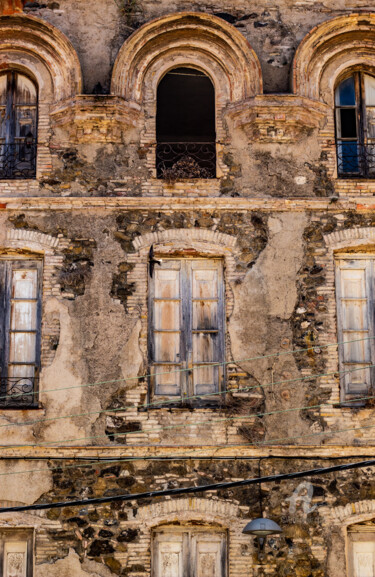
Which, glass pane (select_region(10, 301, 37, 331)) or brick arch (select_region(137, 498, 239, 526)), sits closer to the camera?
brick arch (select_region(137, 498, 239, 526))

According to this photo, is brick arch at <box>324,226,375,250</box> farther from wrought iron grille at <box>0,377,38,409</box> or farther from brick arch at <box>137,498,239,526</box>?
wrought iron grille at <box>0,377,38,409</box>

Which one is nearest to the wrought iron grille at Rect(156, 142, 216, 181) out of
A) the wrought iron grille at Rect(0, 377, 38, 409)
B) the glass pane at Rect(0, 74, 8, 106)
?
the glass pane at Rect(0, 74, 8, 106)

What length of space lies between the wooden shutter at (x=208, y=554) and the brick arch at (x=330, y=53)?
6.72 m

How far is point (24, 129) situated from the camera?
16.5 meters

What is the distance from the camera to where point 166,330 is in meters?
15.6

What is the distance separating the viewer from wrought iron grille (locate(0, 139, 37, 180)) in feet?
53.4

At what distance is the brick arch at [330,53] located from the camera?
54.1ft

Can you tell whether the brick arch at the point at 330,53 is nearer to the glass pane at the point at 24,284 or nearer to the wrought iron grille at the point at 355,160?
the wrought iron grille at the point at 355,160

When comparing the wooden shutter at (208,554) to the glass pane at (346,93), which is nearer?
the wooden shutter at (208,554)

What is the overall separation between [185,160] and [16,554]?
6.21 metres

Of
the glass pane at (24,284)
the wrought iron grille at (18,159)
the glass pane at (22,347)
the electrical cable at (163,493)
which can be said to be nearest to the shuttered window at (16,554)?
the electrical cable at (163,493)

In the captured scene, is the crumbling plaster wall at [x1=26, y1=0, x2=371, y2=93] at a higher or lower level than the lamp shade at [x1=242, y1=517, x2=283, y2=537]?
higher

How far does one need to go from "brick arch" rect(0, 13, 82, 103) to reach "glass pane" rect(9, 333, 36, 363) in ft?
12.0

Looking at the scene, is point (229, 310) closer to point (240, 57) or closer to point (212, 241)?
point (212, 241)
